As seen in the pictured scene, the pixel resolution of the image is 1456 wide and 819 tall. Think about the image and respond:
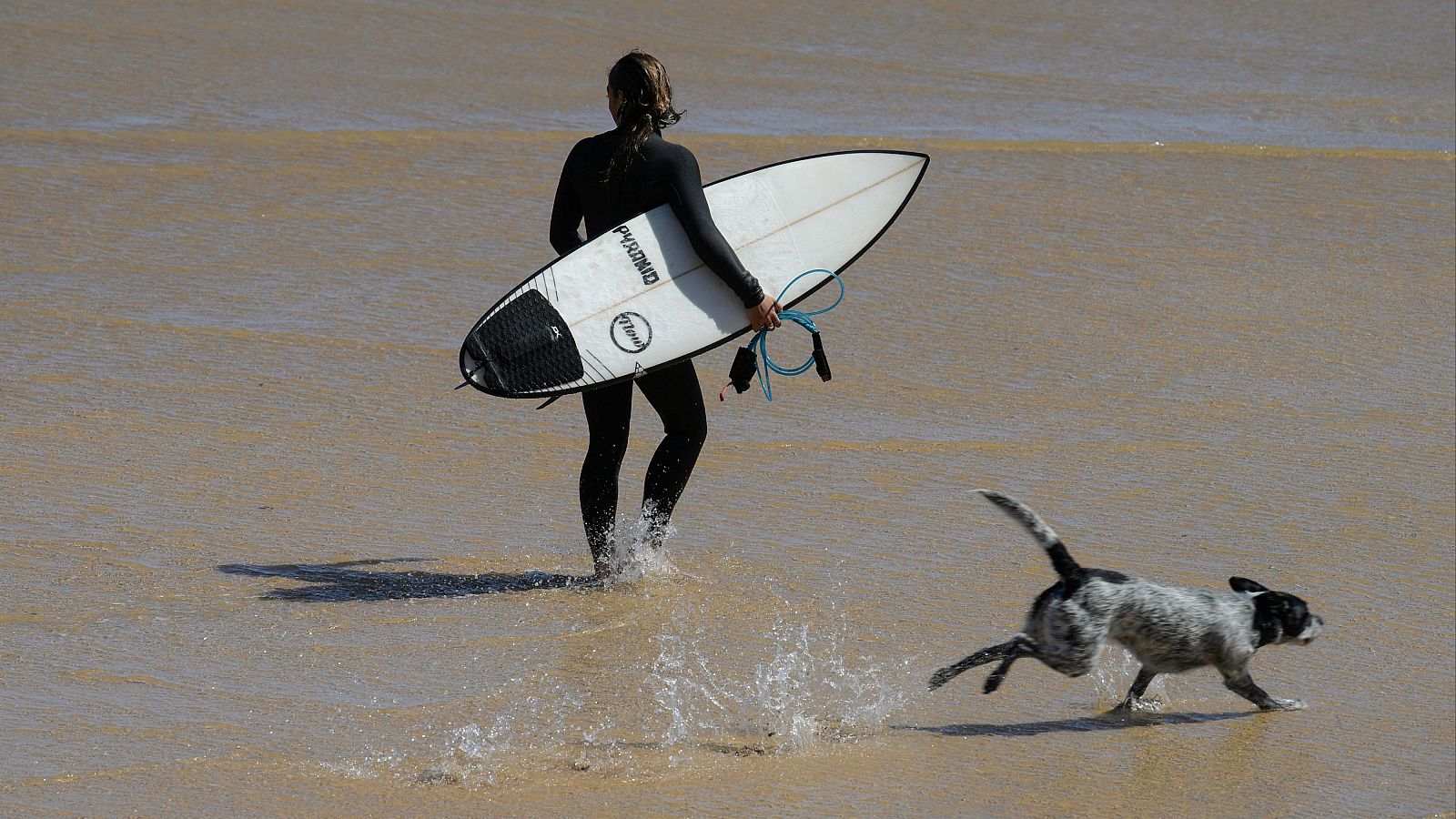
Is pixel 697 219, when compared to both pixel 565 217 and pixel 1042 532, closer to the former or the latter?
pixel 565 217

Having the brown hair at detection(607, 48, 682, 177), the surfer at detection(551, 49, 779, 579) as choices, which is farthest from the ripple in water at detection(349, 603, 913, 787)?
the brown hair at detection(607, 48, 682, 177)

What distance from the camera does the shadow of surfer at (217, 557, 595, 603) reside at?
5.11 m

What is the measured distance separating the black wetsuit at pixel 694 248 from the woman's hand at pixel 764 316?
0.04m

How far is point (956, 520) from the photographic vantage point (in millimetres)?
5914

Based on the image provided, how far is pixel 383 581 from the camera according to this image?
5.22 meters

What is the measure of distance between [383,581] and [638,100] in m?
1.70

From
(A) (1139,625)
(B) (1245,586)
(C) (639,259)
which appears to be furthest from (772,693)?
(C) (639,259)

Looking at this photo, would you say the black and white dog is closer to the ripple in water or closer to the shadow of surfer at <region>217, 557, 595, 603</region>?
the ripple in water

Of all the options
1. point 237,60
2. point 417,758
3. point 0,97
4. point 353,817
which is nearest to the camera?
point 353,817

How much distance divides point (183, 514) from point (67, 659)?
118 centimetres

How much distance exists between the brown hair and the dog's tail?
147 centimetres

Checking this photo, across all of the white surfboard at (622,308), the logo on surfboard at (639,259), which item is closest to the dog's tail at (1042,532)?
the white surfboard at (622,308)

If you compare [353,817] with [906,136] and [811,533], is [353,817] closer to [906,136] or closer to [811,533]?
[811,533]

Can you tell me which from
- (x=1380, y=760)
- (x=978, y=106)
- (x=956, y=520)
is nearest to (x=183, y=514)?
(x=956, y=520)
